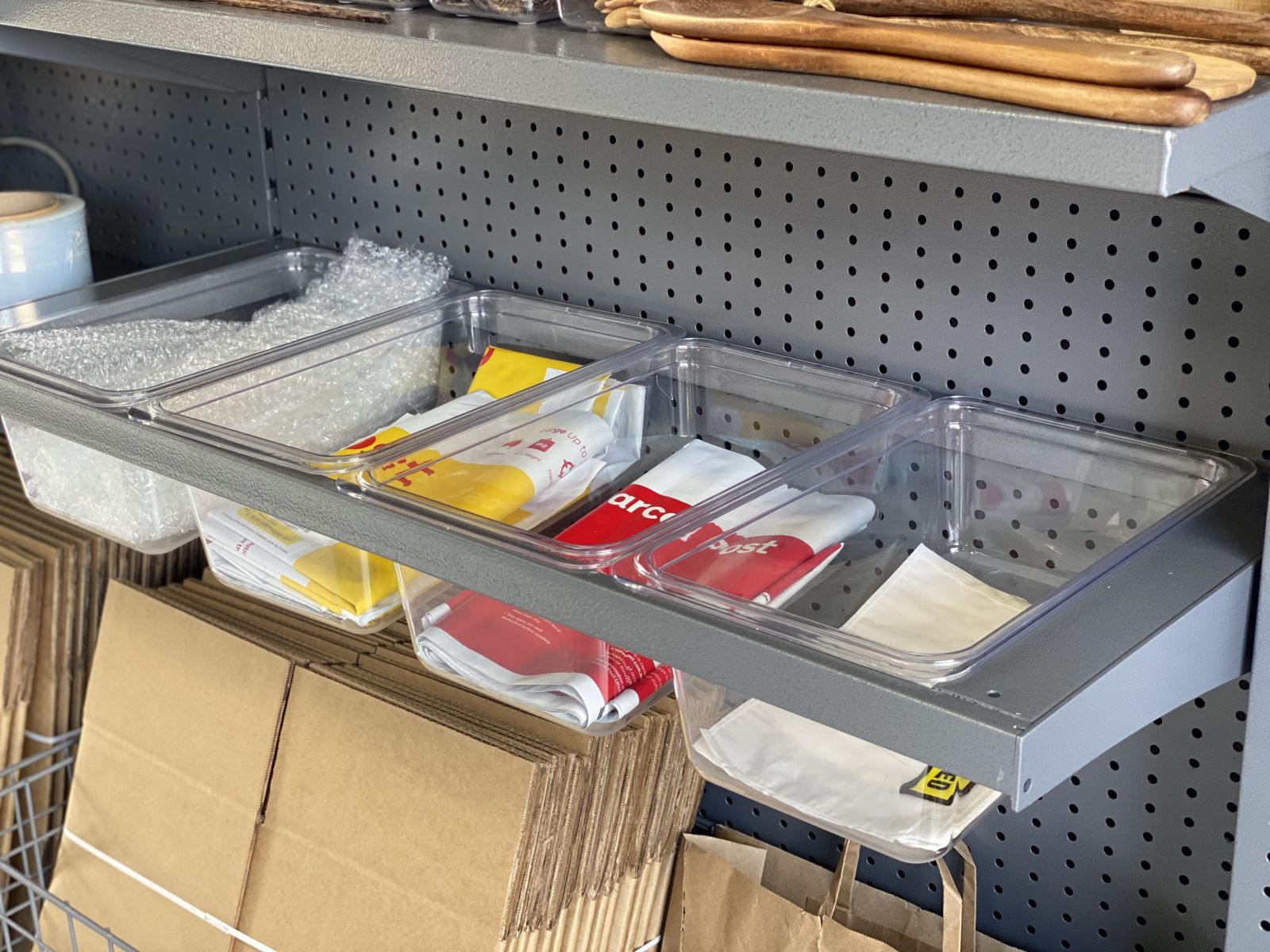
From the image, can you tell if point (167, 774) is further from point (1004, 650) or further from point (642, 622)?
point (1004, 650)

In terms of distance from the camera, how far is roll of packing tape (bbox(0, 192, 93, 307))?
1.57m

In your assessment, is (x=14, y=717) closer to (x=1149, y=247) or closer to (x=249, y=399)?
(x=249, y=399)

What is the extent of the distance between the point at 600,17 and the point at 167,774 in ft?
3.46

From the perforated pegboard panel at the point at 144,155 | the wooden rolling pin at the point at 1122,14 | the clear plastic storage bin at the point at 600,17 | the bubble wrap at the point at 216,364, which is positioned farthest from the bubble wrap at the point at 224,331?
the wooden rolling pin at the point at 1122,14

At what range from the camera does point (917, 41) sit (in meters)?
0.81

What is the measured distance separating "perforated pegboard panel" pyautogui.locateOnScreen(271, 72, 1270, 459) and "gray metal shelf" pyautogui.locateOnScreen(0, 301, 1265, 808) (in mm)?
156

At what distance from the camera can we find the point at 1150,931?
48.7 inches

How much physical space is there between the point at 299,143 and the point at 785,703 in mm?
1172

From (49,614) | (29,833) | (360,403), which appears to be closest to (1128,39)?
(360,403)

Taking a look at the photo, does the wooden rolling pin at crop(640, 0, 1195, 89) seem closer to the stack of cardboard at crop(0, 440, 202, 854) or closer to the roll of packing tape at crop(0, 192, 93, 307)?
the roll of packing tape at crop(0, 192, 93, 307)

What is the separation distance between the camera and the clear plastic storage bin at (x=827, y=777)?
0.96 m

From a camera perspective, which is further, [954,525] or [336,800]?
[336,800]

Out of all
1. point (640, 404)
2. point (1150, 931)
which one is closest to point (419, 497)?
point (640, 404)

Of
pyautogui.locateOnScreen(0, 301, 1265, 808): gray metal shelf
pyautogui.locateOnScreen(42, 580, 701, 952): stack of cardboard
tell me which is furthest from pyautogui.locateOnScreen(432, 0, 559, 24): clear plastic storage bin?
pyautogui.locateOnScreen(42, 580, 701, 952): stack of cardboard
